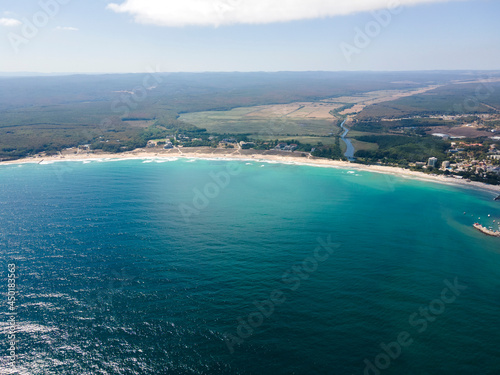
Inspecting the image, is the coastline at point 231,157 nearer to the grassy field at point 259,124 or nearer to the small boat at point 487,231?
the small boat at point 487,231

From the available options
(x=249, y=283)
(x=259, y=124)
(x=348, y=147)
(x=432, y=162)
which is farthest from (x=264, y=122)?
(x=249, y=283)

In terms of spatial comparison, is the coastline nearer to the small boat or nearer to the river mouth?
the river mouth

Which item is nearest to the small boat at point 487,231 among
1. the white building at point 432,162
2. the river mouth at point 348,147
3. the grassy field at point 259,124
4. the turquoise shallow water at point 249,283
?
the turquoise shallow water at point 249,283

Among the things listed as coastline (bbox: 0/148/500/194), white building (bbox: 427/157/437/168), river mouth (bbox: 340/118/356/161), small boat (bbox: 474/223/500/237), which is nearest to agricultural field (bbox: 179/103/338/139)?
river mouth (bbox: 340/118/356/161)

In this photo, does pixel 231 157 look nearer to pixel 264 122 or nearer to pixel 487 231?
pixel 264 122

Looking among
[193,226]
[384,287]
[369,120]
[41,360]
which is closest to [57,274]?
[41,360]

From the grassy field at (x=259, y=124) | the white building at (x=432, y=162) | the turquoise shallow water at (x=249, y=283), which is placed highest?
the grassy field at (x=259, y=124)

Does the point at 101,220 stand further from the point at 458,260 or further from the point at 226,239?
the point at 458,260

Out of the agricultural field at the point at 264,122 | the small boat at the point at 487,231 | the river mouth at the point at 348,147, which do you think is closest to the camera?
the small boat at the point at 487,231
